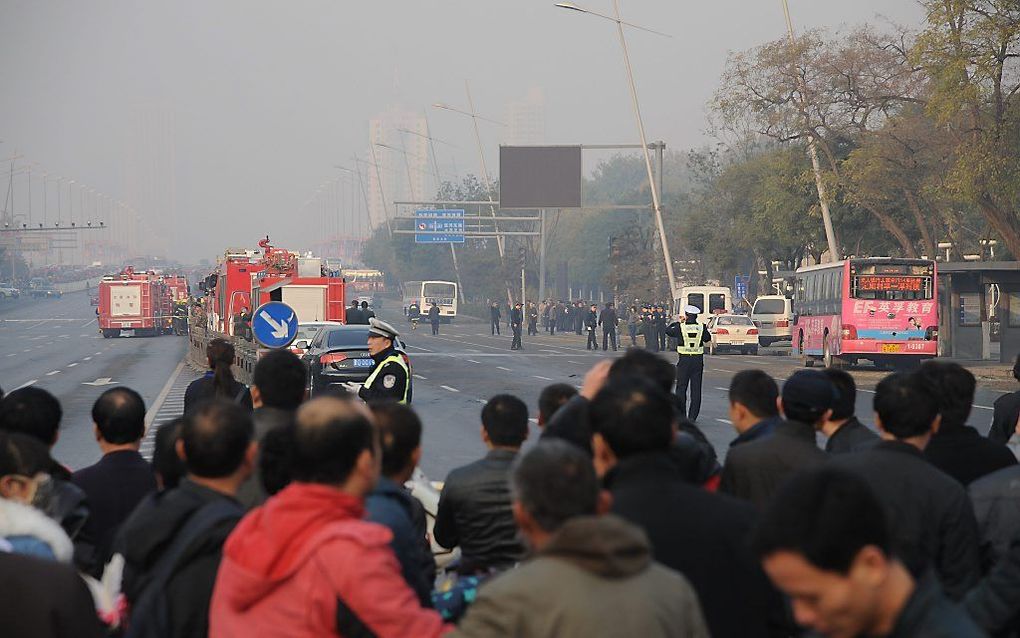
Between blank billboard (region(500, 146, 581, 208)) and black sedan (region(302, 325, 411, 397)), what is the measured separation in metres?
32.9

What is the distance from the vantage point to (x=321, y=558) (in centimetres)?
388

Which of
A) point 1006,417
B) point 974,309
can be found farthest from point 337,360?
point 974,309

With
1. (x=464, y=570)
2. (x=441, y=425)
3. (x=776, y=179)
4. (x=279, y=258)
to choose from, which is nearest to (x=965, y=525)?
(x=464, y=570)

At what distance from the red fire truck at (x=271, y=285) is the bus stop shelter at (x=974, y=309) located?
15.8 metres

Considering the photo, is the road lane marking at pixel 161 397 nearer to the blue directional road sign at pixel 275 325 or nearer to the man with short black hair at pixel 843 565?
the blue directional road sign at pixel 275 325

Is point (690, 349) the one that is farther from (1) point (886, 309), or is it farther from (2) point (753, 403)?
(1) point (886, 309)

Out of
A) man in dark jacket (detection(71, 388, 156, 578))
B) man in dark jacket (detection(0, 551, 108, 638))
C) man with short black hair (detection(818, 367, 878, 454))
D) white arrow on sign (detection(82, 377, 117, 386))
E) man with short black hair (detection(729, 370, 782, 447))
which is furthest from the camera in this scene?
white arrow on sign (detection(82, 377, 117, 386))

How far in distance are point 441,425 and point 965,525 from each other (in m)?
17.7

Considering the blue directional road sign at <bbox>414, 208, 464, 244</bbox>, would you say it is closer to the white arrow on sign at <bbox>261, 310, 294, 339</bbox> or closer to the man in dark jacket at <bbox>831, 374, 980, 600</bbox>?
the white arrow on sign at <bbox>261, 310, 294, 339</bbox>

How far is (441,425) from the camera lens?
22.7 m

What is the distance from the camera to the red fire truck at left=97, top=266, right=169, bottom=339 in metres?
69.9

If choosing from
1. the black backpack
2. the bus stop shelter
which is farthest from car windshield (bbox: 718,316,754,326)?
the black backpack

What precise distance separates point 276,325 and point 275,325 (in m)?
0.02

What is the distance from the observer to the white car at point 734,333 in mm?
53156
